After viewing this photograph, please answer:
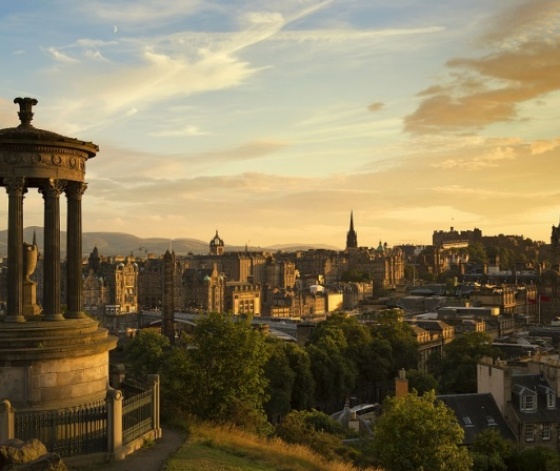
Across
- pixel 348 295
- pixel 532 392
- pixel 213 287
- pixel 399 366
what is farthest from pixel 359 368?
pixel 348 295

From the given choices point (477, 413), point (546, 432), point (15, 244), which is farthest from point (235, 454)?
point (546, 432)

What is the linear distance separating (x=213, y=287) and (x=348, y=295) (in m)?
35.1

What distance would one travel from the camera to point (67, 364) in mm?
17266

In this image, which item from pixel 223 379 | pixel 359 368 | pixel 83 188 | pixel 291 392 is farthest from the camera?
pixel 359 368

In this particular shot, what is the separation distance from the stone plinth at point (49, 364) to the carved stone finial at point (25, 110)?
499 centimetres

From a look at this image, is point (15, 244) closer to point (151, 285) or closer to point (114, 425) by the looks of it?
point (114, 425)

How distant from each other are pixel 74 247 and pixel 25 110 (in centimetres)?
356

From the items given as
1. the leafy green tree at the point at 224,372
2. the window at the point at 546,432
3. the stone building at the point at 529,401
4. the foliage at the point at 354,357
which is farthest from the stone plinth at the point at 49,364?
the foliage at the point at 354,357

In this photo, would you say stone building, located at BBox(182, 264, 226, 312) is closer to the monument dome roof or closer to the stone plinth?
the monument dome roof

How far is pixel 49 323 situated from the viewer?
57.5 ft

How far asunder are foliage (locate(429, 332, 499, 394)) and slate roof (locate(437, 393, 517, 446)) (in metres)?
13.1

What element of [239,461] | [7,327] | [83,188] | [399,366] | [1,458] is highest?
[83,188]

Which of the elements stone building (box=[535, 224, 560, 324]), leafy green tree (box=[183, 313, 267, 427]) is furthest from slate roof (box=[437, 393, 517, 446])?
stone building (box=[535, 224, 560, 324])

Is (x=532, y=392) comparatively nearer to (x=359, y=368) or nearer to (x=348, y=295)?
(x=359, y=368)
